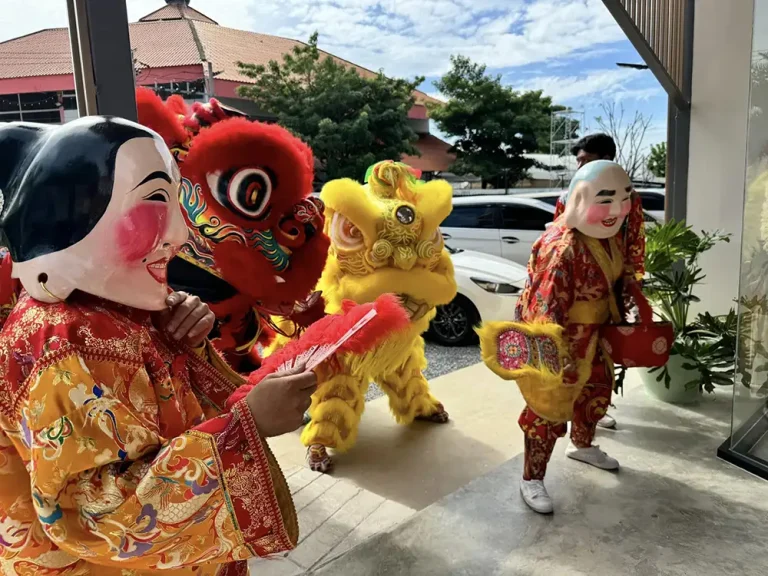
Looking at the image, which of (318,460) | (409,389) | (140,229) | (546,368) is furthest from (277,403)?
(409,389)

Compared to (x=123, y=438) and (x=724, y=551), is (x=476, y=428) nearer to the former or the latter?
(x=724, y=551)

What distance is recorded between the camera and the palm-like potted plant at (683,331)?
340cm

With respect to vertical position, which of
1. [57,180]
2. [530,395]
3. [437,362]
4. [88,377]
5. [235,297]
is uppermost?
[57,180]

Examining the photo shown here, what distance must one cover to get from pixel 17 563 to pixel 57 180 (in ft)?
1.99

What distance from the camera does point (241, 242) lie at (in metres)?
1.91

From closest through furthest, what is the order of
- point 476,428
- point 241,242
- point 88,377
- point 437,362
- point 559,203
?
point 88,377, point 241,242, point 559,203, point 476,428, point 437,362

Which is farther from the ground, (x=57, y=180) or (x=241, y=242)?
(x=57, y=180)

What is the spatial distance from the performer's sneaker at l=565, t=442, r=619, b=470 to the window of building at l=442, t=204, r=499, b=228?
16.2 ft

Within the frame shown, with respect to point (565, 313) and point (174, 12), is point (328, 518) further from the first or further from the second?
point (174, 12)

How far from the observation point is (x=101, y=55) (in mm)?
1476

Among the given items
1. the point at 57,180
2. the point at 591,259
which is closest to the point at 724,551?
the point at 591,259

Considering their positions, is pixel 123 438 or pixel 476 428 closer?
pixel 123 438

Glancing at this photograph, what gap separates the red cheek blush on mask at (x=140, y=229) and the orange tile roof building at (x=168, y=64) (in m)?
0.51

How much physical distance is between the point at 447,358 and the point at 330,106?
4.55m
